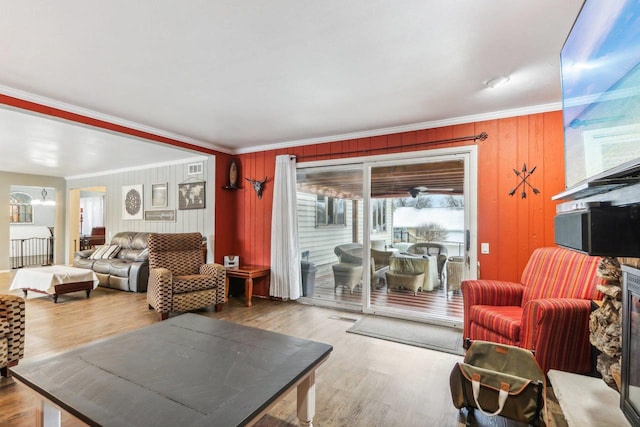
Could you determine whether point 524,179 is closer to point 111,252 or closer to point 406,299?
point 406,299

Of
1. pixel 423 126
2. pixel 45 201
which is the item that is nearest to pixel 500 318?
pixel 423 126

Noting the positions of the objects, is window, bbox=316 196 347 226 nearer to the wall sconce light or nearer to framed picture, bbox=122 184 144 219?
framed picture, bbox=122 184 144 219

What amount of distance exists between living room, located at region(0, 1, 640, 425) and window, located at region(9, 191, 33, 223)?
19.4 feet

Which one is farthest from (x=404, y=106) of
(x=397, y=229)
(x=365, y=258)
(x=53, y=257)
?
(x=53, y=257)

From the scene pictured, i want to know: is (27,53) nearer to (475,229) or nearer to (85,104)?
(85,104)

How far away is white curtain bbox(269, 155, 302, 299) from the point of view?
14.5 feet

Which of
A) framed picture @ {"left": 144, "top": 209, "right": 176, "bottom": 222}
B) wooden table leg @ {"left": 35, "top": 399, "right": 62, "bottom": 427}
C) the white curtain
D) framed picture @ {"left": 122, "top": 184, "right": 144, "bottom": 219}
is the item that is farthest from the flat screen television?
framed picture @ {"left": 122, "top": 184, "right": 144, "bottom": 219}

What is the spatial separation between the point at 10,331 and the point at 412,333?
357 cm

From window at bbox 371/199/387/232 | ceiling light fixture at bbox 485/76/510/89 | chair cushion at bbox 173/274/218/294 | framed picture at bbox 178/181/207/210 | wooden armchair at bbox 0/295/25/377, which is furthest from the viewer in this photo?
framed picture at bbox 178/181/207/210

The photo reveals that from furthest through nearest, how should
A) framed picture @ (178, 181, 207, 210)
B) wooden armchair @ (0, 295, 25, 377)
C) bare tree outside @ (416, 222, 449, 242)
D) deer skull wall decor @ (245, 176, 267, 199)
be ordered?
framed picture @ (178, 181, 207, 210)
deer skull wall decor @ (245, 176, 267, 199)
bare tree outside @ (416, 222, 449, 242)
wooden armchair @ (0, 295, 25, 377)

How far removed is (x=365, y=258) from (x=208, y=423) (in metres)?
3.12

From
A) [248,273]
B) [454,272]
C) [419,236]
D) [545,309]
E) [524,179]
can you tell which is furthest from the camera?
[248,273]

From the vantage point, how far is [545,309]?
2.10m

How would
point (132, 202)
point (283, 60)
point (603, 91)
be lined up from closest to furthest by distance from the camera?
point (603, 91), point (283, 60), point (132, 202)
